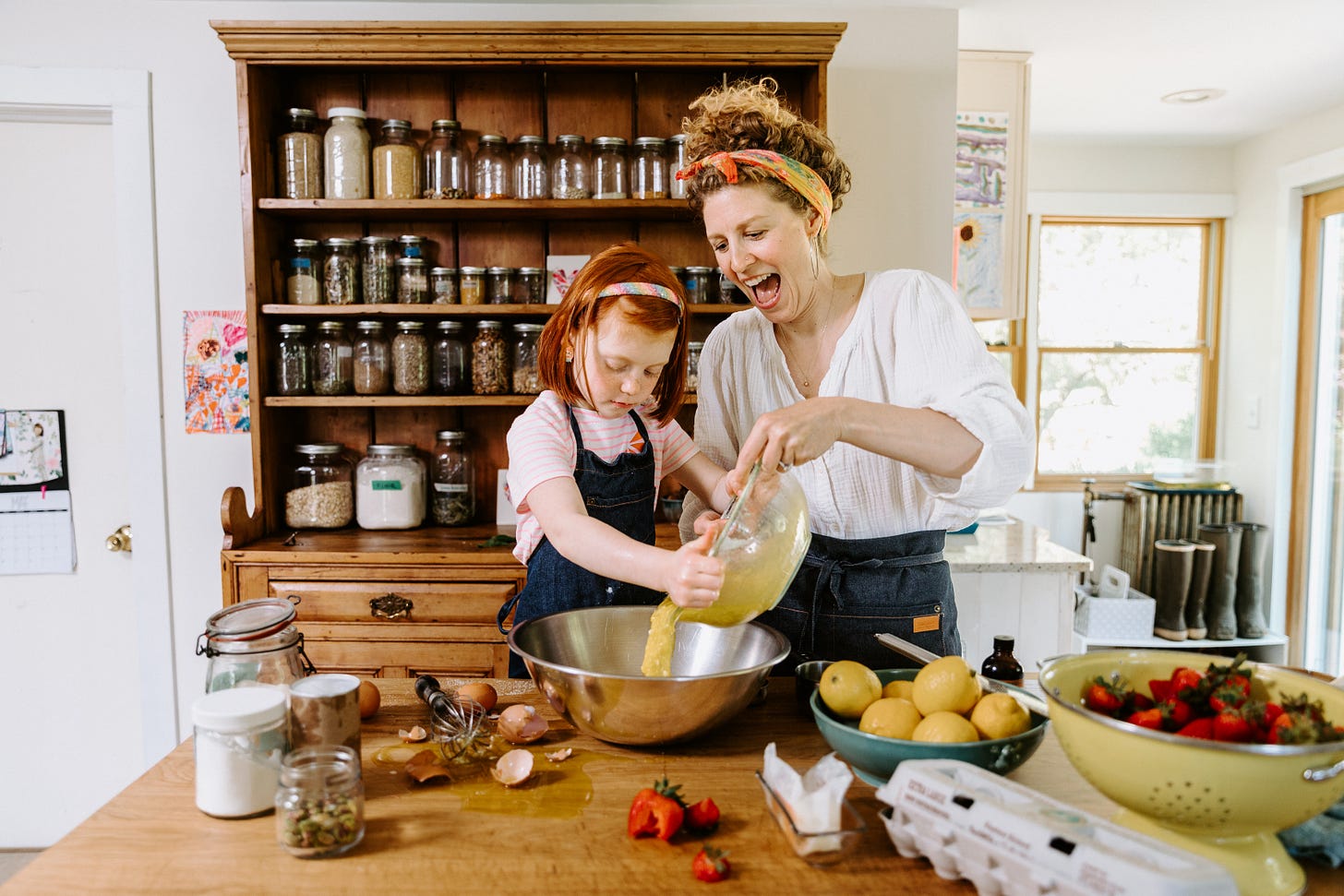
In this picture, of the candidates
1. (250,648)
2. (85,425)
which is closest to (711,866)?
(250,648)

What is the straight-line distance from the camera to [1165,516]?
14.0 ft

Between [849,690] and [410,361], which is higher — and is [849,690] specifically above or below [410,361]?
below

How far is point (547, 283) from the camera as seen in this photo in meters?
2.78

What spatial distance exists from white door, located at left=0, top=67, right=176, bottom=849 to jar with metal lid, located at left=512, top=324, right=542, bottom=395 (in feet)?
3.76

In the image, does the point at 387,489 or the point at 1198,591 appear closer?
the point at 387,489

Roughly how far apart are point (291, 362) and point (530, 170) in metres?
0.92

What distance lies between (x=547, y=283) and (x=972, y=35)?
69.0 inches

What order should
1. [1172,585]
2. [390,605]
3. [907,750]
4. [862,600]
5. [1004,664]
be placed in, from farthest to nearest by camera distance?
[1172,585], [390,605], [862,600], [1004,664], [907,750]

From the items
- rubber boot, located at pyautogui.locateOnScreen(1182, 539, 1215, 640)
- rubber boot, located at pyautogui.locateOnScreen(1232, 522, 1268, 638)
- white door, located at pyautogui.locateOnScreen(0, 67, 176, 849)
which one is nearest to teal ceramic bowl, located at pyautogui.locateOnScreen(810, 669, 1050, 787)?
white door, located at pyautogui.locateOnScreen(0, 67, 176, 849)

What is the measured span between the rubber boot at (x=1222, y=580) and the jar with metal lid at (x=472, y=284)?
3510mm

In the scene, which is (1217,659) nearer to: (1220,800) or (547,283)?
(1220,800)

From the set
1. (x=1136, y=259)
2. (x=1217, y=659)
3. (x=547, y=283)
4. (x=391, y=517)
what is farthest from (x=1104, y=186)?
(x=1217, y=659)

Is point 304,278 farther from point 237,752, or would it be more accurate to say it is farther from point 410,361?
point 237,752

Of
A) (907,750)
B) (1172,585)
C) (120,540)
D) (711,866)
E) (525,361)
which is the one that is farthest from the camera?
(1172,585)
